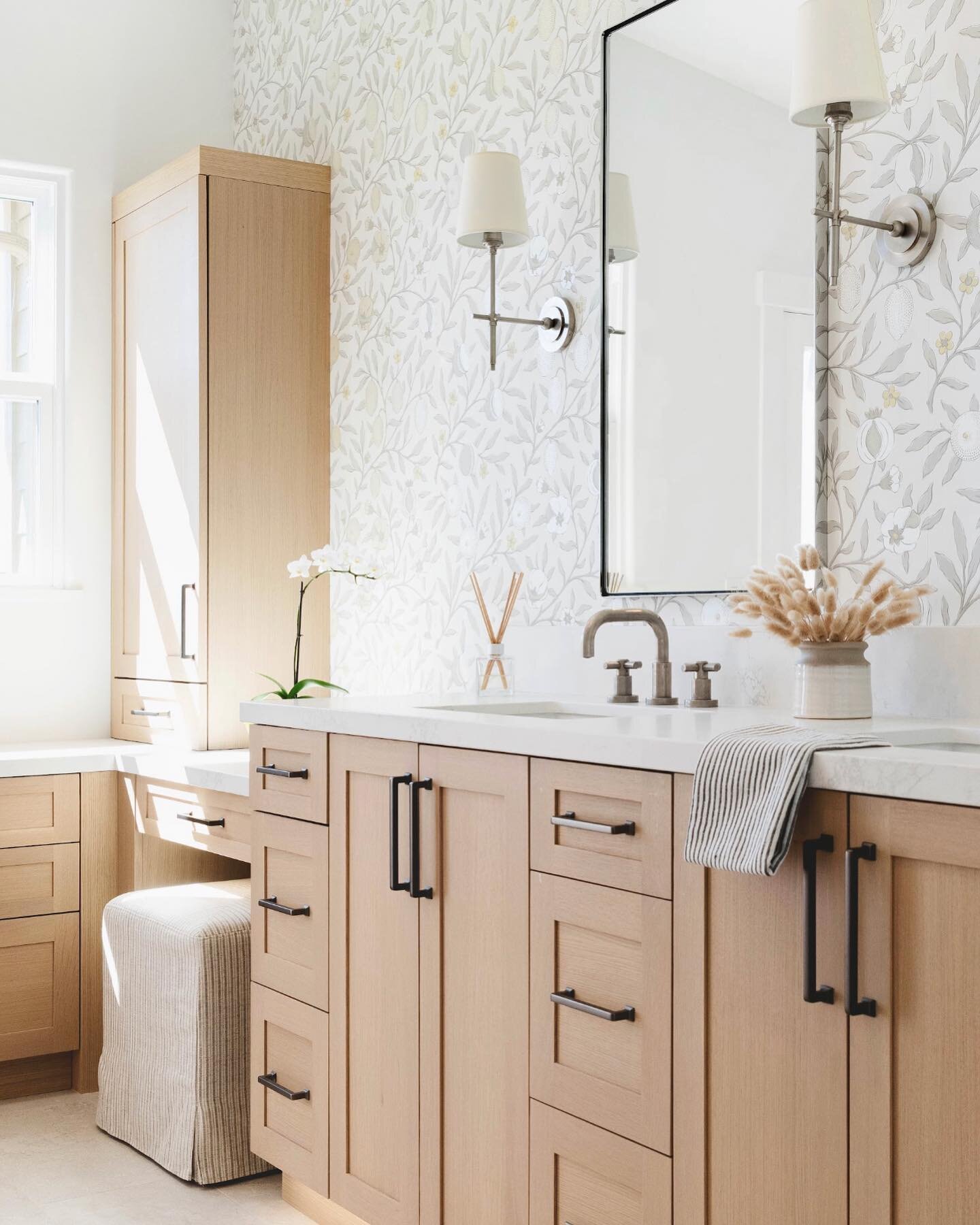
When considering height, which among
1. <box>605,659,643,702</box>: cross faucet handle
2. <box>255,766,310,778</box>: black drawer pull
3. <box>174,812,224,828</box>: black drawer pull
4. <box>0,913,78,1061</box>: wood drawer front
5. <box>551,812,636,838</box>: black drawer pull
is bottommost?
<box>0,913,78,1061</box>: wood drawer front

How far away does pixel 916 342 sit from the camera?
6.30 ft

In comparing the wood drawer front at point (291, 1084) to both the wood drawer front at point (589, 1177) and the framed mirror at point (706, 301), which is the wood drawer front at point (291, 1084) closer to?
the wood drawer front at point (589, 1177)


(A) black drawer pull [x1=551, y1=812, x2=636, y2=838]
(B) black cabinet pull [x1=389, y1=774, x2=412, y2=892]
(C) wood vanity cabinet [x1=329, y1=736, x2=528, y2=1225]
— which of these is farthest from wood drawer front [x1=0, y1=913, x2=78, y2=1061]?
(A) black drawer pull [x1=551, y1=812, x2=636, y2=838]

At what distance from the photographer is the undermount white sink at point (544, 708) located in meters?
2.24

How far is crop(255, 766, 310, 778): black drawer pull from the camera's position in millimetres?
2303

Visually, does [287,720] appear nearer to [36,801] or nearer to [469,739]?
[469,739]

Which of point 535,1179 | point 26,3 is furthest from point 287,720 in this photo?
point 26,3

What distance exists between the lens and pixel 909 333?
6.33 ft

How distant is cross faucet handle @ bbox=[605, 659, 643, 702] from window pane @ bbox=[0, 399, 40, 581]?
6.82 ft

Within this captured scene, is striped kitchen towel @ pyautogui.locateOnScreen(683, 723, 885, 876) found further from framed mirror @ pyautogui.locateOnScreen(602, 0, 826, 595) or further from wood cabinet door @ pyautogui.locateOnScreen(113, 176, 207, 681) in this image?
wood cabinet door @ pyautogui.locateOnScreen(113, 176, 207, 681)

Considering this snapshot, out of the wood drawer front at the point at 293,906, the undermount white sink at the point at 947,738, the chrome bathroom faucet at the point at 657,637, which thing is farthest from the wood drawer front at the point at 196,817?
the undermount white sink at the point at 947,738

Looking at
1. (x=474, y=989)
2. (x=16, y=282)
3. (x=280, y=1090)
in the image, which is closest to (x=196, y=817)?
(x=280, y=1090)

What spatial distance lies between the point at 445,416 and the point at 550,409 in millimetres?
391

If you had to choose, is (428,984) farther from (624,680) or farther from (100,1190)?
(100,1190)
